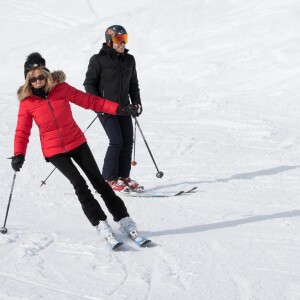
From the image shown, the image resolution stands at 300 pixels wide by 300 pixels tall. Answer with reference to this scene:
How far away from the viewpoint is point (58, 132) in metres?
5.03

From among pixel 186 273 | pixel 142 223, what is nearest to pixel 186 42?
pixel 142 223

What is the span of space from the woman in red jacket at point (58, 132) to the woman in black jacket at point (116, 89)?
5.08ft

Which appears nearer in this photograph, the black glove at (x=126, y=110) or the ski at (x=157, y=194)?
the black glove at (x=126, y=110)

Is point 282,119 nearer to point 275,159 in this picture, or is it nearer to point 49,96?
point 275,159

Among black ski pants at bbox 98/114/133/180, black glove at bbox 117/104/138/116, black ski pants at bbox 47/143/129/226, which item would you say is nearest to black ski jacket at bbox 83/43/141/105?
black ski pants at bbox 98/114/133/180

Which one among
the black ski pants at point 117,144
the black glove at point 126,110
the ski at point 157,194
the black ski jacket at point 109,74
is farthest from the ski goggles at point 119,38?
the ski at point 157,194

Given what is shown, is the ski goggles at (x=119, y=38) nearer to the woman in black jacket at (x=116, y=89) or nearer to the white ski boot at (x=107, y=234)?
the woman in black jacket at (x=116, y=89)

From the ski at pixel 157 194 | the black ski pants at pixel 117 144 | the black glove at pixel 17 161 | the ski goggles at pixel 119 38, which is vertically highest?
the ski goggles at pixel 119 38

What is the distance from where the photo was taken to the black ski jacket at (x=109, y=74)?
6.70 meters

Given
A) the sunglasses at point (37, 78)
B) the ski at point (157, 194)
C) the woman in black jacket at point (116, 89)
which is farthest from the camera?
the ski at point (157, 194)

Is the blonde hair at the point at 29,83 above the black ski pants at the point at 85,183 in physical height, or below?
above

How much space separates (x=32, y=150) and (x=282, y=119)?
4.81 m

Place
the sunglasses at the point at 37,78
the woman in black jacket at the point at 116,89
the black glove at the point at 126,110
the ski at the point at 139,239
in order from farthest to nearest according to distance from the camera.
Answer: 1. the woman in black jacket at the point at 116,89
2. the black glove at the point at 126,110
3. the ski at the point at 139,239
4. the sunglasses at the point at 37,78

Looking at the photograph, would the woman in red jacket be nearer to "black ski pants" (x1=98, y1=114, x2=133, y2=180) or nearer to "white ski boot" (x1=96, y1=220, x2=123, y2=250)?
"white ski boot" (x1=96, y1=220, x2=123, y2=250)
